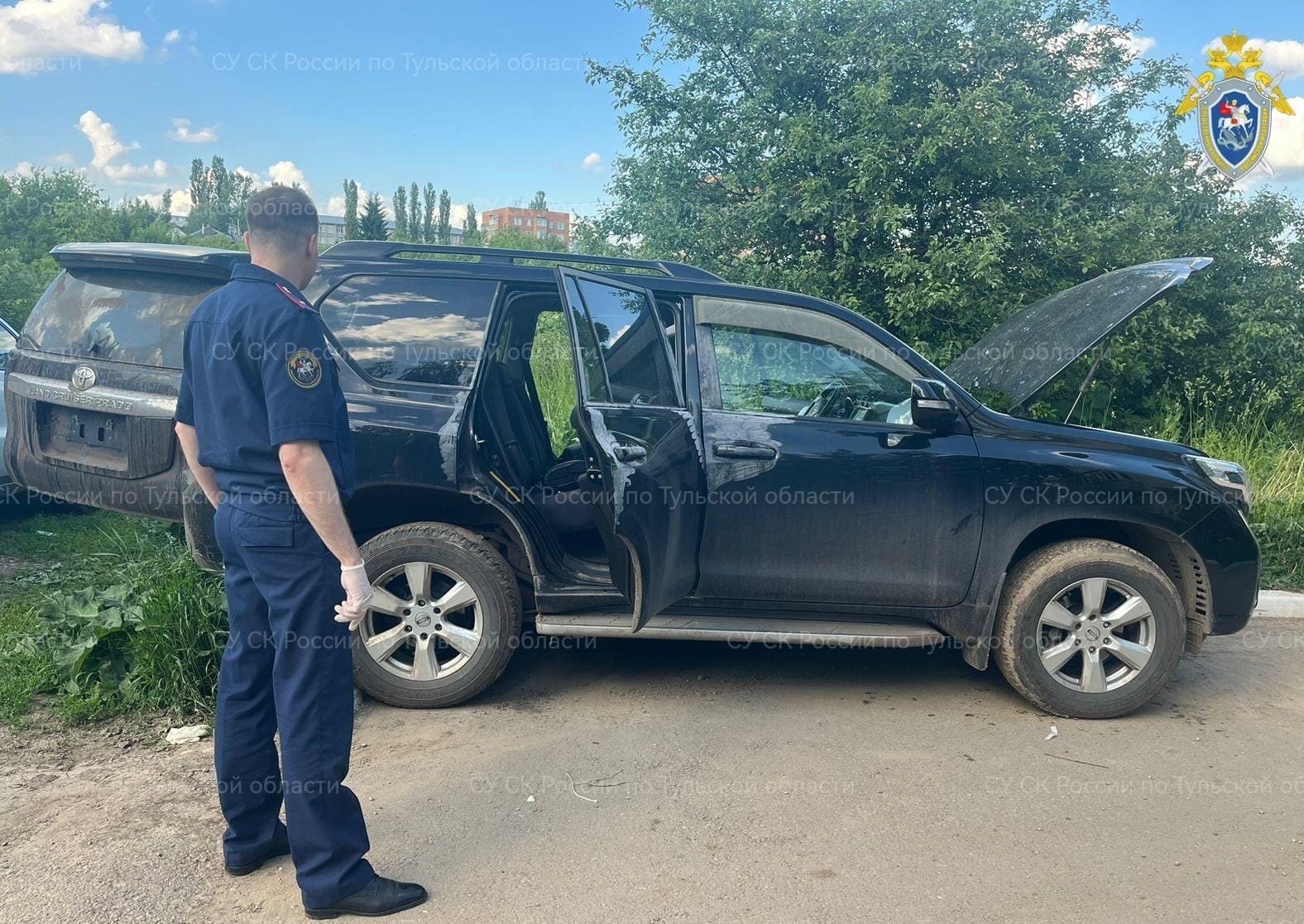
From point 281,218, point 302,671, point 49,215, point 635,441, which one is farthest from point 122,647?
point 49,215

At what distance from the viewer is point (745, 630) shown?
14.7 feet

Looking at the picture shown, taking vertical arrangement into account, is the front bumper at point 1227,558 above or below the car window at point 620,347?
below

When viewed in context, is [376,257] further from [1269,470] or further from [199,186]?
[199,186]

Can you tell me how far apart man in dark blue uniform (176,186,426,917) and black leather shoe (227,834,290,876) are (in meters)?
0.31

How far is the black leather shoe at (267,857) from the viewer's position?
3086mm

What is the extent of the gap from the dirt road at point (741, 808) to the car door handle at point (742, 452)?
1.18 meters

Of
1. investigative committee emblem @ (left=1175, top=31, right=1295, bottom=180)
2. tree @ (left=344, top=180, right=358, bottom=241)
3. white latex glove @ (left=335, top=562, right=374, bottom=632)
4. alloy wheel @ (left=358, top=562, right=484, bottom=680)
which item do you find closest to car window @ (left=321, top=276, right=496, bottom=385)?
alloy wheel @ (left=358, top=562, right=484, bottom=680)

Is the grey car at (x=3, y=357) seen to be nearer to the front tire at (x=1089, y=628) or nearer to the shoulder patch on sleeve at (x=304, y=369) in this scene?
the shoulder patch on sleeve at (x=304, y=369)

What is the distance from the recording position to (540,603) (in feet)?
14.9

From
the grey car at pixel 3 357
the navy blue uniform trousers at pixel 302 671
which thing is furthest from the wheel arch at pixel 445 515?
the grey car at pixel 3 357

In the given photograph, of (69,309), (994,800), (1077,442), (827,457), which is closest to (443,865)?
(994,800)

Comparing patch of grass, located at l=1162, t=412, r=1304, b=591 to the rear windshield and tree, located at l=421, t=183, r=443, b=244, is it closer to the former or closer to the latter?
the rear windshield

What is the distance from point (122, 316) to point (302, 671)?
3.31 meters

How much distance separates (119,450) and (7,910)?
2.59m
